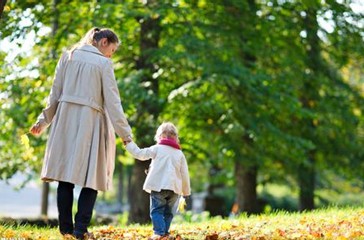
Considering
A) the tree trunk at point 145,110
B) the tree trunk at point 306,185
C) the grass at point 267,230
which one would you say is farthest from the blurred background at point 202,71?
the grass at point 267,230

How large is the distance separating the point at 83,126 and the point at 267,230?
90.8 inches

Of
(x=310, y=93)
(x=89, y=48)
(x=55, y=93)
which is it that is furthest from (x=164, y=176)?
(x=310, y=93)

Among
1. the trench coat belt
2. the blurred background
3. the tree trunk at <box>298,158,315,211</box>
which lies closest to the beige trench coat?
the trench coat belt

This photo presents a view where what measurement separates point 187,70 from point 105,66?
8.16m

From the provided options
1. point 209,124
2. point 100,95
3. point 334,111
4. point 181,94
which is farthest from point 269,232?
point 334,111

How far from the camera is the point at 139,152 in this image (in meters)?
6.86

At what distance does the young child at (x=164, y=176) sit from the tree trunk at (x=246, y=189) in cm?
1121

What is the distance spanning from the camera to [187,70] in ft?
47.8

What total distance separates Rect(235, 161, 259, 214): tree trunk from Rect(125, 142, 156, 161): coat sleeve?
37.3 ft

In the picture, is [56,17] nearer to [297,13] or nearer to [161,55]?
[161,55]

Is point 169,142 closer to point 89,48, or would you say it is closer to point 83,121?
point 83,121

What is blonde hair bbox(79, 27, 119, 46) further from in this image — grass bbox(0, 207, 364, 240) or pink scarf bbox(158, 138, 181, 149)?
grass bbox(0, 207, 364, 240)

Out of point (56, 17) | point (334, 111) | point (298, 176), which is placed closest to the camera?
point (56, 17)

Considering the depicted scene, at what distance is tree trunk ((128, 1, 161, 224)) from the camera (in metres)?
13.8
